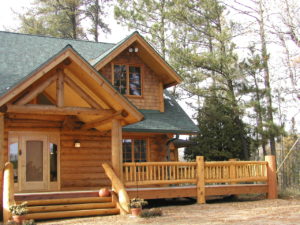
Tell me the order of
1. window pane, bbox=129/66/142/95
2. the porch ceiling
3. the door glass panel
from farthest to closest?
window pane, bbox=129/66/142/95
the door glass panel
the porch ceiling

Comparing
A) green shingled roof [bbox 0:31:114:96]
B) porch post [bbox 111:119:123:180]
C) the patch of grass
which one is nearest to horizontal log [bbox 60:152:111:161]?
porch post [bbox 111:119:123:180]

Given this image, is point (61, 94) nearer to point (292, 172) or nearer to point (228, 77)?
point (292, 172)

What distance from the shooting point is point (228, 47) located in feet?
75.3

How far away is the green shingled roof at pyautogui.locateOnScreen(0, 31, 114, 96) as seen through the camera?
15.7 metres

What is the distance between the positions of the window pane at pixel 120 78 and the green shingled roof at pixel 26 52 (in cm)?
131

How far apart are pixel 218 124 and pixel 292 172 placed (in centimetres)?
558

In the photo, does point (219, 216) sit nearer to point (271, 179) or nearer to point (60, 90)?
point (60, 90)

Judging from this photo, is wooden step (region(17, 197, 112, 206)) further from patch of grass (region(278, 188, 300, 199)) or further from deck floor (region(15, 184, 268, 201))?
patch of grass (region(278, 188, 300, 199))

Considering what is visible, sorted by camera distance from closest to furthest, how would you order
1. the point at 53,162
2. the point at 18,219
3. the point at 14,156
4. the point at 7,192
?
1. the point at 18,219
2. the point at 7,192
3. the point at 14,156
4. the point at 53,162

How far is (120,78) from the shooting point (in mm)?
17109

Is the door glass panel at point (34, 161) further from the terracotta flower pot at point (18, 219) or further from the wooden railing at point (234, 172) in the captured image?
the wooden railing at point (234, 172)

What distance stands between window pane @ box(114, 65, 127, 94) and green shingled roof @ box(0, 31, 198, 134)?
855mm

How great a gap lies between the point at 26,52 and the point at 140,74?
180 inches

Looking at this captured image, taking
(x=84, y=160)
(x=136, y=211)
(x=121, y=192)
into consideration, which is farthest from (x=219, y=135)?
(x=136, y=211)
